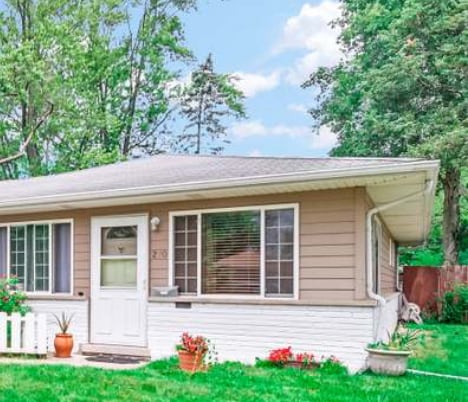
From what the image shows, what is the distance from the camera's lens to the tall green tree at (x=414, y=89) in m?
16.3

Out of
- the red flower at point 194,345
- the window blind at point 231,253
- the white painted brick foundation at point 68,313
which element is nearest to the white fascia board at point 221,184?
the window blind at point 231,253

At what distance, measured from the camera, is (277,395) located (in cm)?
561

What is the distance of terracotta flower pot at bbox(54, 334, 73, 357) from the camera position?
8.27m

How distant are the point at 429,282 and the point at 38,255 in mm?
10071

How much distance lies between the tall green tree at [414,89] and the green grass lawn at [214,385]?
10.5m

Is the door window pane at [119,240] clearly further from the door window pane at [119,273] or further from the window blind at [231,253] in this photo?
the window blind at [231,253]

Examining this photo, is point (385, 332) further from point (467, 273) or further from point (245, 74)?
point (245, 74)

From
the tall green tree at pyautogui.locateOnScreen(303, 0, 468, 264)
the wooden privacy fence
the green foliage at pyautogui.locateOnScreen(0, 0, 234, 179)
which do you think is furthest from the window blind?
the green foliage at pyautogui.locateOnScreen(0, 0, 234, 179)

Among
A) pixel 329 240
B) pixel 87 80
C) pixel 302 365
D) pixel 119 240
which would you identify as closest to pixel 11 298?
pixel 119 240

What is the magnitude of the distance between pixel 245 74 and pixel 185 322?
20588 mm

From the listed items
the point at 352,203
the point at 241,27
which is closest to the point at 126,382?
the point at 352,203

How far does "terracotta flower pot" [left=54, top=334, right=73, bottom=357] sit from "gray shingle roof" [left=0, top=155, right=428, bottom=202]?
2023mm

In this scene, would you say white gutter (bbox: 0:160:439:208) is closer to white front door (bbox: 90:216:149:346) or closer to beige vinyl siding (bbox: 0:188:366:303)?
beige vinyl siding (bbox: 0:188:366:303)

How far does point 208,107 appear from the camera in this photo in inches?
1057
